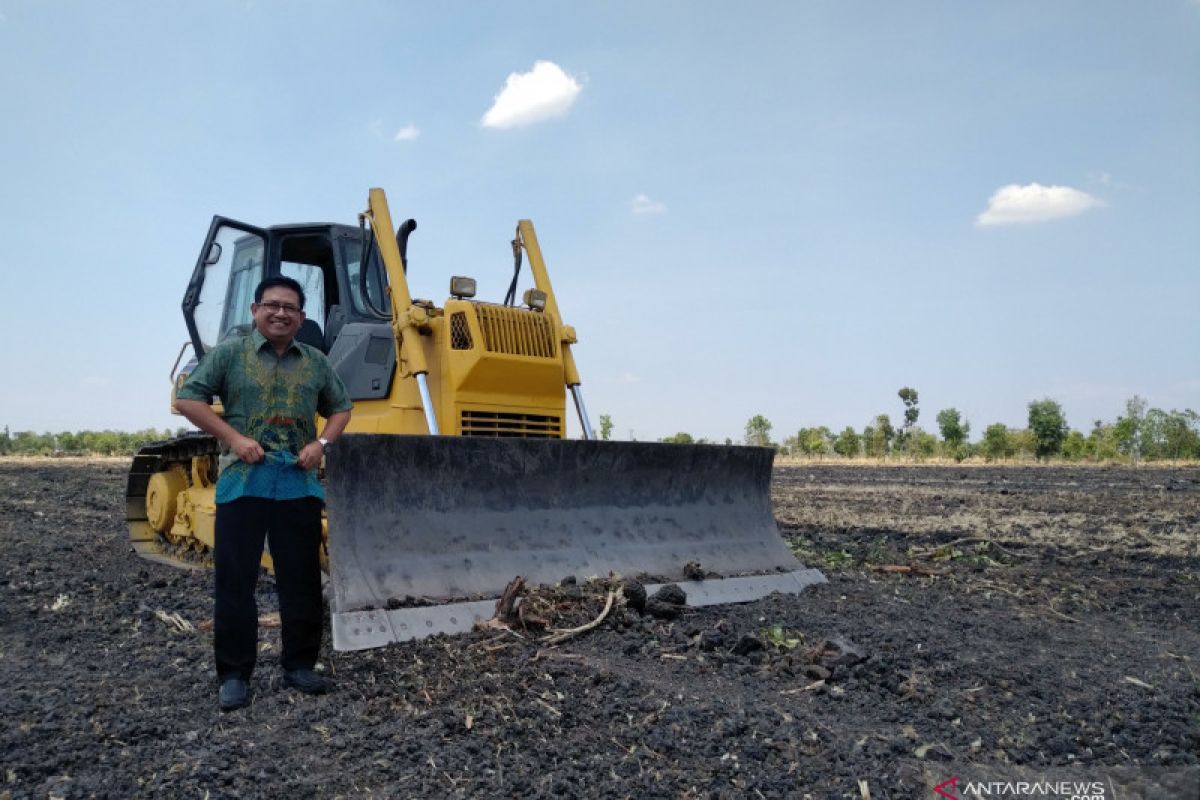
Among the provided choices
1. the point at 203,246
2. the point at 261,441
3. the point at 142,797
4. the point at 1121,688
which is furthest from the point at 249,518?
the point at 203,246

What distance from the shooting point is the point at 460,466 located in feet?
17.5

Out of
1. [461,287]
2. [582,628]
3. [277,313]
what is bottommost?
[582,628]

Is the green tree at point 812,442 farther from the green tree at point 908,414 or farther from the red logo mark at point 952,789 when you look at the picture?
the red logo mark at point 952,789

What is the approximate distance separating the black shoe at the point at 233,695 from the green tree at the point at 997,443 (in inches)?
1516

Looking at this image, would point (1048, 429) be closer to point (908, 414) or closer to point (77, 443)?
point (908, 414)

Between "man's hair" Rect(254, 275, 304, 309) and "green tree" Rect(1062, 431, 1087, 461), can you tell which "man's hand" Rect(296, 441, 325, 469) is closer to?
"man's hair" Rect(254, 275, 304, 309)

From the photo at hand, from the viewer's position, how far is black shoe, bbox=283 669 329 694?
3877mm

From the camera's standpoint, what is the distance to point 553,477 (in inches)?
223

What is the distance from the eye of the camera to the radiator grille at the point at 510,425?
606 centimetres

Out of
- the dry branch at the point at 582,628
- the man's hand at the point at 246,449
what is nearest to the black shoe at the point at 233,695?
the man's hand at the point at 246,449

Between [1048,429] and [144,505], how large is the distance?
122 ft

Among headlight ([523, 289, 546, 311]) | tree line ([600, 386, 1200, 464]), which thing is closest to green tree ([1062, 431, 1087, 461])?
tree line ([600, 386, 1200, 464])

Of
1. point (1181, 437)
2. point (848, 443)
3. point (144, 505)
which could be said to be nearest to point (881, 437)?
point (848, 443)

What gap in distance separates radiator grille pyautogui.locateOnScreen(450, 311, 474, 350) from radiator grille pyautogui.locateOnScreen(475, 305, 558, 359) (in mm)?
97
